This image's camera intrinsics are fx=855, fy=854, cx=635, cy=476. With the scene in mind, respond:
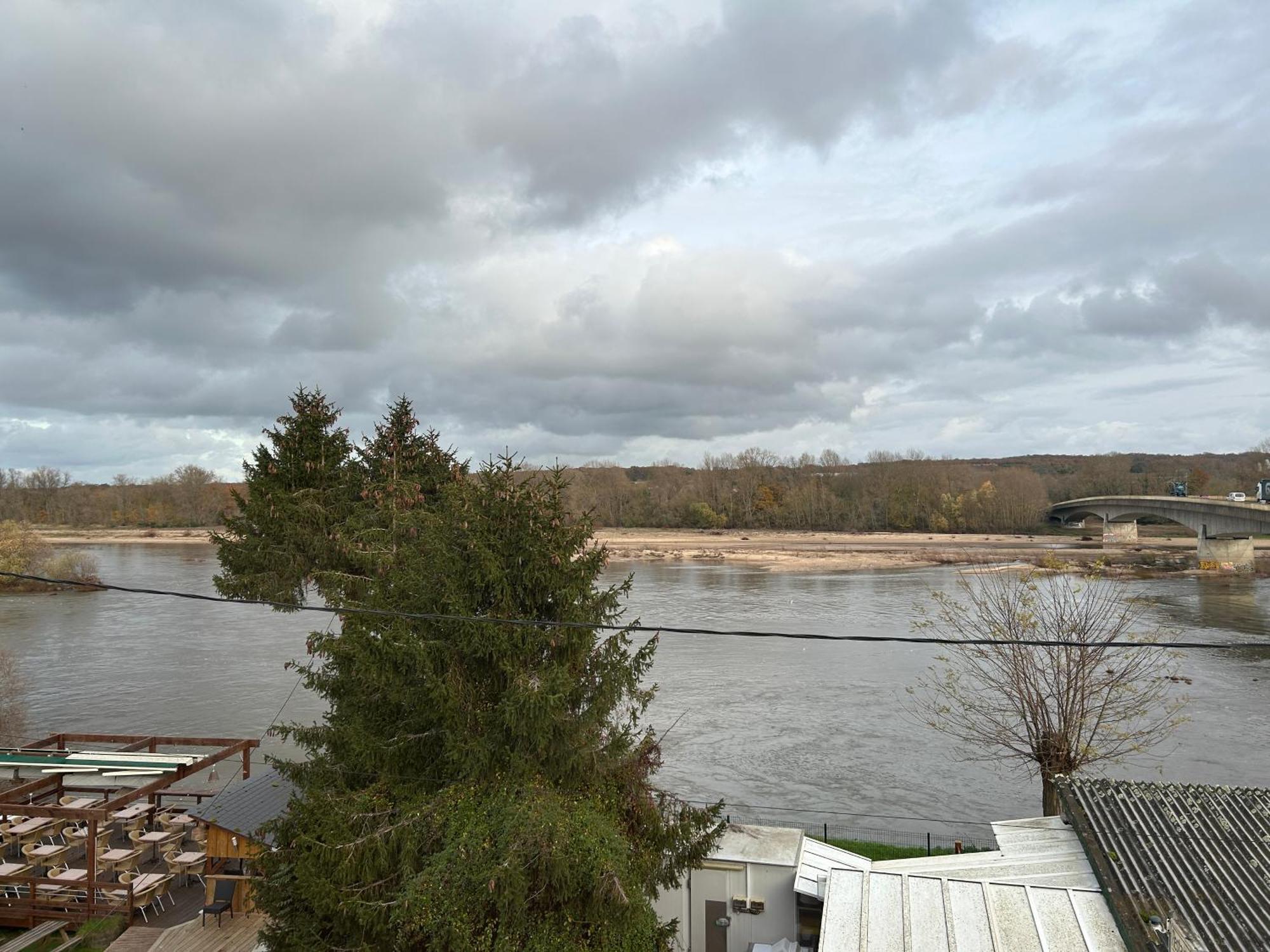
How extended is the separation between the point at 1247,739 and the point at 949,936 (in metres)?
18.2

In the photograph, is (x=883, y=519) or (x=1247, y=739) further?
(x=883, y=519)

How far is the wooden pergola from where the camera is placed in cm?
1308

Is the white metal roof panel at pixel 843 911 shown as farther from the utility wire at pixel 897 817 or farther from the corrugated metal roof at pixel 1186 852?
the corrugated metal roof at pixel 1186 852

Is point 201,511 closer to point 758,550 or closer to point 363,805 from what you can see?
point 758,550

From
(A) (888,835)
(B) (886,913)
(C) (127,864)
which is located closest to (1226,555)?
(A) (888,835)

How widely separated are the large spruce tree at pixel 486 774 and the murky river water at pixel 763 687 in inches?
384

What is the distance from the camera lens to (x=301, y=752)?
72.4ft

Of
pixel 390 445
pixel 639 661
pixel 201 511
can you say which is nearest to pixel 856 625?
pixel 390 445

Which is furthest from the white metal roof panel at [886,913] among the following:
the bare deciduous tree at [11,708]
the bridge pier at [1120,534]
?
the bridge pier at [1120,534]

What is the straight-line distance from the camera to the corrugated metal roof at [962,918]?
875cm

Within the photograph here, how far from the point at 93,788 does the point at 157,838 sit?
3018mm

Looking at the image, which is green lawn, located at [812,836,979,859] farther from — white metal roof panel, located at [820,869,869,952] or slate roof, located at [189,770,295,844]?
slate roof, located at [189,770,295,844]

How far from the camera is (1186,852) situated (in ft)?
32.1

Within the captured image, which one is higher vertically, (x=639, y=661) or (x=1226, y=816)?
(x=639, y=661)
